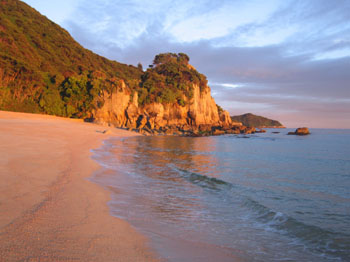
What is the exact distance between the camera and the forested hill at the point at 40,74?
32125 millimetres

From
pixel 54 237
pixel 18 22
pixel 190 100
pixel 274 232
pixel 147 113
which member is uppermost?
pixel 18 22

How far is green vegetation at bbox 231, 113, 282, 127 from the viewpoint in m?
139

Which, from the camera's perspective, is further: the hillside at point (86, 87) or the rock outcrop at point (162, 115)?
the rock outcrop at point (162, 115)

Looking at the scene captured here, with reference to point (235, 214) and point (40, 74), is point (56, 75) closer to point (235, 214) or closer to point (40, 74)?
point (40, 74)

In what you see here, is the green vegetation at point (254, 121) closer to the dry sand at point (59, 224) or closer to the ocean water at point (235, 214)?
the ocean water at point (235, 214)

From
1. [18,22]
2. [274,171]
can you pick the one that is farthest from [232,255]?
[18,22]

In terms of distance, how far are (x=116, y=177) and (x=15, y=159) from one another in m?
2.99

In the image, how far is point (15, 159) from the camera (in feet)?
22.3

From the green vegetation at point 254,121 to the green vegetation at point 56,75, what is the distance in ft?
275

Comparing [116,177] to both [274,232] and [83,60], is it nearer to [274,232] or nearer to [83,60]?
[274,232]

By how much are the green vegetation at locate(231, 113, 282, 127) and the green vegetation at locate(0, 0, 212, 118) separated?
8373 centimetres

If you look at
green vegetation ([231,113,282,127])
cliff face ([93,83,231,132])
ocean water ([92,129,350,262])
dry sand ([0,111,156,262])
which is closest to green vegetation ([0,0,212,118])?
cliff face ([93,83,231,132])

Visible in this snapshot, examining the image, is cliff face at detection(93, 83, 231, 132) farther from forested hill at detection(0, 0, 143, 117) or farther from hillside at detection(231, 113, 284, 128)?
hillside at detection(231, 113, 284, 128)

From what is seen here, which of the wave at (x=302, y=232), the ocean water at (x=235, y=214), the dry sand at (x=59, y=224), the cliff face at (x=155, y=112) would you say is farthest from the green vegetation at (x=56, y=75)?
the wave at (x=302, y=232)
